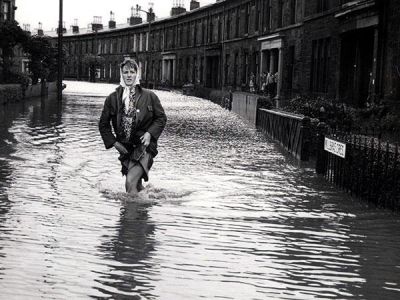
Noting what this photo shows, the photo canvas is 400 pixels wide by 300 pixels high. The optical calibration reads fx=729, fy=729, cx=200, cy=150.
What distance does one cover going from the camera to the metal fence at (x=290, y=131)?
15.8m

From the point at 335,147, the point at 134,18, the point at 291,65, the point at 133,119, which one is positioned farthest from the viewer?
the point at 134,18

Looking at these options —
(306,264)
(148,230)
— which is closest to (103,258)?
(148,230)

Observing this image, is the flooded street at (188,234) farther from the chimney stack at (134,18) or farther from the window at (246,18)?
the chimney stack at (134,18)

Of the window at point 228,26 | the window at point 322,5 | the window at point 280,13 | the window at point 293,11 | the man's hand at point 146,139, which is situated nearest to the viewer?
the man's hand at point 146,139

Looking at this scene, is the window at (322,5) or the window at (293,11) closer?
the window at (322,5)

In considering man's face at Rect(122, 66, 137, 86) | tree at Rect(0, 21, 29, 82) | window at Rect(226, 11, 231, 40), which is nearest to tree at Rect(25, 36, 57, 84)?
tree at Rect(0, 21, 29, 82)

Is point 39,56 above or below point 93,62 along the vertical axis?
below

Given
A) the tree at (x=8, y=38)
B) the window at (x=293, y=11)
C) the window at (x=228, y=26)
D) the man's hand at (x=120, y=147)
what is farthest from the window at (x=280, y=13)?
the man's hand at (x=120, y=147)

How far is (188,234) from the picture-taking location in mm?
7902

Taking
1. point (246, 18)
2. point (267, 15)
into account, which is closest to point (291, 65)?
point (267, 15)

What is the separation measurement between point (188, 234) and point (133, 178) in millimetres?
2099

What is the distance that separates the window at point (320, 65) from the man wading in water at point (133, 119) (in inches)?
845

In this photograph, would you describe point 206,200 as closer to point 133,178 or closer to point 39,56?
point 133,178

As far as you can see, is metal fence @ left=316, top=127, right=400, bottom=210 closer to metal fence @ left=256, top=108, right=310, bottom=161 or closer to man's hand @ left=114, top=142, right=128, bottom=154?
metal fence @ left=256, top=108, right=310, bottom=161
